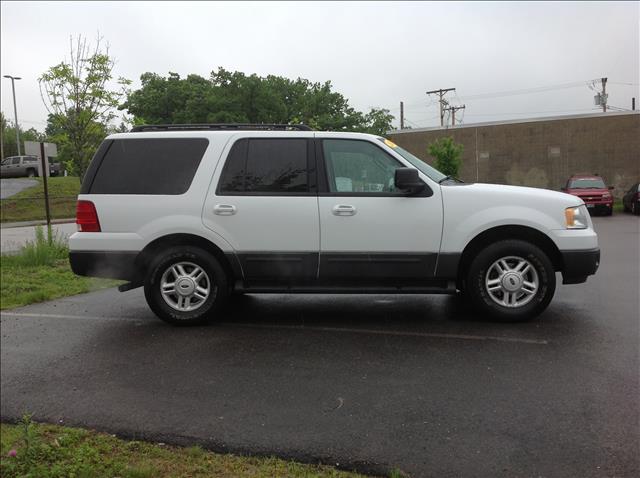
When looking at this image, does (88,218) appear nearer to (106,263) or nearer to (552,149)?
(106,263)

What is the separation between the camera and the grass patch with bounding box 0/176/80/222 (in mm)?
24828

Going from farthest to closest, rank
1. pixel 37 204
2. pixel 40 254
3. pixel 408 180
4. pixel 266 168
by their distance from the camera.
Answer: pixel 37 204 < pixel 40 254 < pixel 266 168 < pixel 408 180

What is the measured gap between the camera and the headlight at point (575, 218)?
17.5 feet

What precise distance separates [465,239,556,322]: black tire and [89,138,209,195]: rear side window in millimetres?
2959

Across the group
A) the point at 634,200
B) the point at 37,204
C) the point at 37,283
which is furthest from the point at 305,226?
the point at 37,204

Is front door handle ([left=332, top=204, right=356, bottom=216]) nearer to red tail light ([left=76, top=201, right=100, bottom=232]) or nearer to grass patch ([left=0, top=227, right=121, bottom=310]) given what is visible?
red tail light ([left=76, top=201, right=100, bottom=232])

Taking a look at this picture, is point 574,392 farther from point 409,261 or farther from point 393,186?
point 393,186

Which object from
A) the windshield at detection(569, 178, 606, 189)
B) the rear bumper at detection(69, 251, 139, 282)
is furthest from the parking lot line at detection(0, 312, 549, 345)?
the windshield at detection(569, 178, 606, 189)

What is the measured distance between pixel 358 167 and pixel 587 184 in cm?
2054

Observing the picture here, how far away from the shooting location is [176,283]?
5473mm

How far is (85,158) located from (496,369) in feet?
36.4

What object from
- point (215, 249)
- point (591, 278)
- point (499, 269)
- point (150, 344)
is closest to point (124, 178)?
point (215, 249)

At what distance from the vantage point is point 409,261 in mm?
5312

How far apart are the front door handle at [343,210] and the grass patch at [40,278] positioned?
14.4 ft
